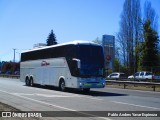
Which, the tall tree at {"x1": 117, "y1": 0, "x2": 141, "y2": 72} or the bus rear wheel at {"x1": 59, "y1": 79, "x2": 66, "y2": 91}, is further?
the tall tree at {"x1": 117, "y1": 0, "x2": 141, "y2": 72}

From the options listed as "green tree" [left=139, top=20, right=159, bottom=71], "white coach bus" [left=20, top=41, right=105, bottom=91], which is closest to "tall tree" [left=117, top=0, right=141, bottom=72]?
"green tree" [left=139, top=20, right=159, bottom=71]

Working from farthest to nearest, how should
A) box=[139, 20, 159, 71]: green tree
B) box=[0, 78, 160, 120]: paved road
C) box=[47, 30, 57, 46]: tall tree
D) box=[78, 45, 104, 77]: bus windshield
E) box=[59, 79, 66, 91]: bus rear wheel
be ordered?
box=[47, 30, 57, 46]: tall tree < box=[139, 20, 159, 71]: green tree < box=[59, 79, 66, 91]: bus rear wheel < box=[78, 45, 104, 77]: bus windshield < box=[0, 78, 160, 120]: paved road

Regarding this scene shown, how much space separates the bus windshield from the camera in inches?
960

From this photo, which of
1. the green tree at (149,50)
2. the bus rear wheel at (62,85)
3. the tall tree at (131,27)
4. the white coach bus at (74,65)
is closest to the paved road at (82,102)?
the white coach bus at (74,65)

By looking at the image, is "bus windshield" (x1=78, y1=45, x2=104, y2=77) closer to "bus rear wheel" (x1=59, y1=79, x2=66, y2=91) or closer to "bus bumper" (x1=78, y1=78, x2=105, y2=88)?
"bus bumper" (x1=78, y1=78, x2=105, y2=88)

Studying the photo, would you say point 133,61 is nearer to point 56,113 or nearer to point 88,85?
point 88,85

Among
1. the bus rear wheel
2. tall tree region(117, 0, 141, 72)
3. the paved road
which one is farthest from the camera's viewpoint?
tall tree region(117, 0, 141, 72)

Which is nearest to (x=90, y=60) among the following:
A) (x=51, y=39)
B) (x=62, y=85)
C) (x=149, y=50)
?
(x=62, y=85)

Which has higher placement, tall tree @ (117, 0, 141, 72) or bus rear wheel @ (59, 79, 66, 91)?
tall tree @ (117, 0, 141, 72)

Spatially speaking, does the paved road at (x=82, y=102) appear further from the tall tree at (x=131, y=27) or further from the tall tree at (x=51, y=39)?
the tall tree at (x=51, y=39)

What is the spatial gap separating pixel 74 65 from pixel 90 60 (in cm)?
122

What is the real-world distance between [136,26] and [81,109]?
198 feet

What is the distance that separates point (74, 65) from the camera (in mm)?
24812

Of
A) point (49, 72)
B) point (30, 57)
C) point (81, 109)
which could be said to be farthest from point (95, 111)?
point (30, 57)
